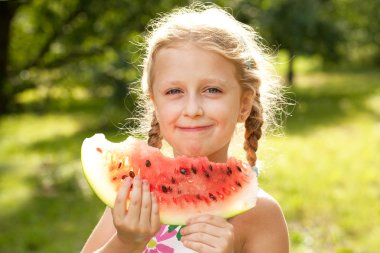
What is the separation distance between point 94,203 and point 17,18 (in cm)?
266

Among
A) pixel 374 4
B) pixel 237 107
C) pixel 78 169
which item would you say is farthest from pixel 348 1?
pixel 237 107

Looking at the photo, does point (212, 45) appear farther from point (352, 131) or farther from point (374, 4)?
point (374, 4)

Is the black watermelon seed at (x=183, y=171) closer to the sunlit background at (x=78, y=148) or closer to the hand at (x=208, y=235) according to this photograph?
the hand at (x=208, y=235)

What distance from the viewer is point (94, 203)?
7.21m

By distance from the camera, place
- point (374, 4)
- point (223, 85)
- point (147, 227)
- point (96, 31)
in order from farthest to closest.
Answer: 1. point (374, 4)
2. point (96, 31)
3. point (223, 85)
4. point (147, 227)

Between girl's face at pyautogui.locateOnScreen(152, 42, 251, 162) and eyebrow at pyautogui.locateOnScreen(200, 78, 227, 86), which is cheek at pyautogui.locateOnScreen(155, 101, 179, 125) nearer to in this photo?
girl's face at pyautogui.locateOnScreen(152, 42, 251, 162)

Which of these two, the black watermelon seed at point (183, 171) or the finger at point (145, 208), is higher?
the finger at point (145, 208)

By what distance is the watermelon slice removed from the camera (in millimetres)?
2180

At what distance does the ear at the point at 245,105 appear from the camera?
2475 mm

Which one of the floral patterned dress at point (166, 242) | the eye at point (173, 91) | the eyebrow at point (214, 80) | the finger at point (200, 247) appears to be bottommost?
the floral patterned dress at point (166, 242)

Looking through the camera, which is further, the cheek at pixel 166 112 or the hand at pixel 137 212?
the cheek at pixel 166 112

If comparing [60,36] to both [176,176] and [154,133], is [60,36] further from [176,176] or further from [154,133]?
[176,176]

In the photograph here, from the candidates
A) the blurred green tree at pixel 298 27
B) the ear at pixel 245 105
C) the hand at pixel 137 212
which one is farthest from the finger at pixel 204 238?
the blurred green tree at pixel 298 27

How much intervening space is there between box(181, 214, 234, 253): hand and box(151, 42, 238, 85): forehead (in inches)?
20.2
